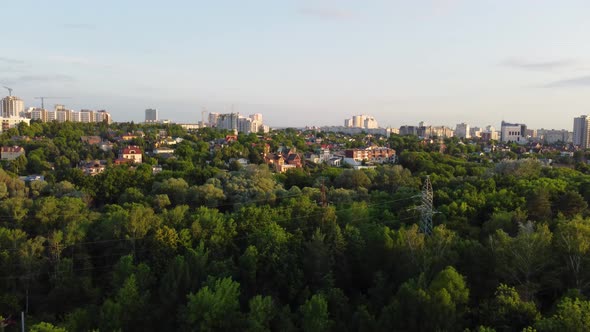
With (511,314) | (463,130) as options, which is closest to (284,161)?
(511,314)

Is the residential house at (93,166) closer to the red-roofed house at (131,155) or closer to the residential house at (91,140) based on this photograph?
the red-roofed house at (131,155)

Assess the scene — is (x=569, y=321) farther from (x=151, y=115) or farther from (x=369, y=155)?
(x=151, y=115)

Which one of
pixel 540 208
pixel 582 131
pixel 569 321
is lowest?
pixel 569 321

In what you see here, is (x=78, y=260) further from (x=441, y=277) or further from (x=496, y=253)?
(x=496, y=253)

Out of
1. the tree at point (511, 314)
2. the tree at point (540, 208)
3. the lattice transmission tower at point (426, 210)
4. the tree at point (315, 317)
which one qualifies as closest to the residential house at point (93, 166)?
the lattice transmission tower at point (426, 210)

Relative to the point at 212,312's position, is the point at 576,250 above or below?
above

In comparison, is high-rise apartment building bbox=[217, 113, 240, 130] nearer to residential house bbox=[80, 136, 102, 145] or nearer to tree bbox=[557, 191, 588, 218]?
residential house bbox=[80, 136, 102, 145]

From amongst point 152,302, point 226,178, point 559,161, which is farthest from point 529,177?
point 559,161

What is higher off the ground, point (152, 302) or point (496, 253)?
point (496, 253)
